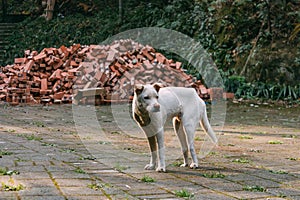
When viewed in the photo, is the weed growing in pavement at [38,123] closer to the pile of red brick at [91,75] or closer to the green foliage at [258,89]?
the pile of red brick at [91,75]

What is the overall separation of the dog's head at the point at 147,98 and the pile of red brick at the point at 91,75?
747cm

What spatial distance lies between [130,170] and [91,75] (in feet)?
26.2

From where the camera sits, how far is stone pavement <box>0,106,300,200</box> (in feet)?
11.7

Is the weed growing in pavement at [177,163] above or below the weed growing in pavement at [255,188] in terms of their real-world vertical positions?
below

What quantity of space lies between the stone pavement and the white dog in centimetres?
24

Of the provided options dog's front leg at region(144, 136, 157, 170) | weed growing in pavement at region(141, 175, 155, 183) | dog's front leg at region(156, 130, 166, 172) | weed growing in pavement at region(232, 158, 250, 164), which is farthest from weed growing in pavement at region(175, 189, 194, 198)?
weed growing in pavement at region(232, 158, 250, 164)

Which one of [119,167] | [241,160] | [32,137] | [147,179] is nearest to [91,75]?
[32,137]

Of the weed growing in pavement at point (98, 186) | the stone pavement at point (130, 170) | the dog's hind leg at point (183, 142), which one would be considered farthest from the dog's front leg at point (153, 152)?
the weed growing in pavement at point (98, 186)

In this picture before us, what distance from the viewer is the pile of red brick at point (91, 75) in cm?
1198

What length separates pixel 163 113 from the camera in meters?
4.37

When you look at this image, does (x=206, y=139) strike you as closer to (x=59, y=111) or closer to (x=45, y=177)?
(x=45, y=177)

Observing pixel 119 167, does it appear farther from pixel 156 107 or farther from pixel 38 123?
pixel 38 123

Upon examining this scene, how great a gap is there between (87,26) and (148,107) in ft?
50.8

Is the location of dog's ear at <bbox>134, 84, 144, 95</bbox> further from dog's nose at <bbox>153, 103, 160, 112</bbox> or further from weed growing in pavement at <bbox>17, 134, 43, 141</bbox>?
weed growing in pavement at <bbox>17, 134, 43, 141</bbox>
